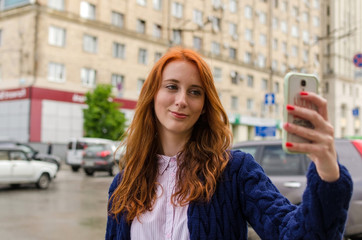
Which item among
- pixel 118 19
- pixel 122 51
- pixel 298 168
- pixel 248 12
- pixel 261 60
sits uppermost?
pixel 248 12

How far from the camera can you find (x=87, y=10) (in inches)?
1291

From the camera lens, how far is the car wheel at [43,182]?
14.8m

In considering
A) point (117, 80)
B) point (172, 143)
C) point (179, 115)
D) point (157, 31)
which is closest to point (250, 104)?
point (157, 31)

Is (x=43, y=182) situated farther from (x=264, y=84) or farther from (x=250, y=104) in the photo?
(x=264, y=84)

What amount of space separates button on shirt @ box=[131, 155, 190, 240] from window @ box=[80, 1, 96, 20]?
3230 centimetres

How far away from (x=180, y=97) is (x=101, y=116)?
91.0ft

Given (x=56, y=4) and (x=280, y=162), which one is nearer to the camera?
(x=280, y=162)

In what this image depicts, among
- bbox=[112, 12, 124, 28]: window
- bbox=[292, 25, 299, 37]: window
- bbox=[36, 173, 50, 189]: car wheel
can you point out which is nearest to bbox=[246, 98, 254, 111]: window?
bbox=[292, 25, 299, 37]: window

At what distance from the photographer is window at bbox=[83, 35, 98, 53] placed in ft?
107

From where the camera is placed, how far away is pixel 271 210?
158 cm

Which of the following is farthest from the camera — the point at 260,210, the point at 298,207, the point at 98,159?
the point at 98,159

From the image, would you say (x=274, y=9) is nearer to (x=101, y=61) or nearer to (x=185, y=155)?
(x=101, y=61)

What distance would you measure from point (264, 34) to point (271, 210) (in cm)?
4931

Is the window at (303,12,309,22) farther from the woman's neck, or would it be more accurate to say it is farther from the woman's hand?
the woman's hand
